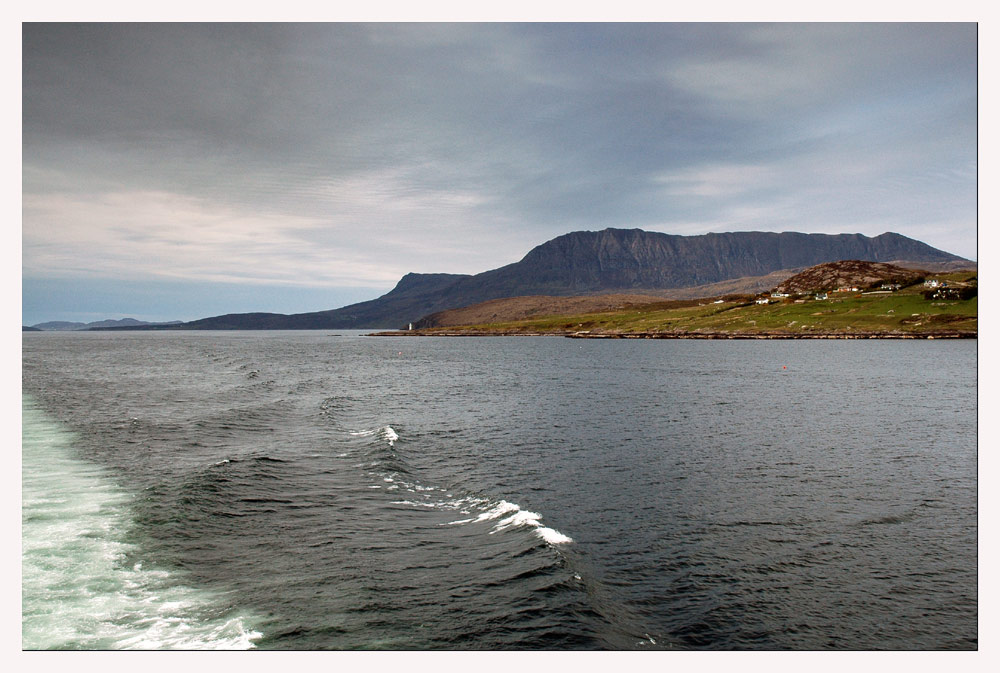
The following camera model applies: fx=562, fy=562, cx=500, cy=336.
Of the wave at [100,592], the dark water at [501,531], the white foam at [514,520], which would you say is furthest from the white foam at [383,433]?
the wave at [100,592]

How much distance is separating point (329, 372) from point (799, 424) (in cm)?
8495

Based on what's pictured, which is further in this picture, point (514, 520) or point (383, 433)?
point (383, 433)

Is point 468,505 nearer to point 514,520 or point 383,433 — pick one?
point 514,520

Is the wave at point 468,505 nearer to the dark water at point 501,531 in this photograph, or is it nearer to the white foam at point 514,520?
the white foam at point 514,520

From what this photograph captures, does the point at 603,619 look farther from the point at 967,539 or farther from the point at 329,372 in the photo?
the point at 329,372

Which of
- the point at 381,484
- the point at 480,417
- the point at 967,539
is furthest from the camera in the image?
the point at 480,417

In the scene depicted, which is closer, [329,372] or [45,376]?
[45,376]

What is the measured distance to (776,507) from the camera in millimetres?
25422

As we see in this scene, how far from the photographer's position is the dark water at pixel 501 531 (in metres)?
15.2

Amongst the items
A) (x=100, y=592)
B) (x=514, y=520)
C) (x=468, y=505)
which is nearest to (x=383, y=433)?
(x=468, y=505)

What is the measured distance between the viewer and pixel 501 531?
22.6 meters

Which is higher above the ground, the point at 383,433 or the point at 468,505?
the point at 383,433
